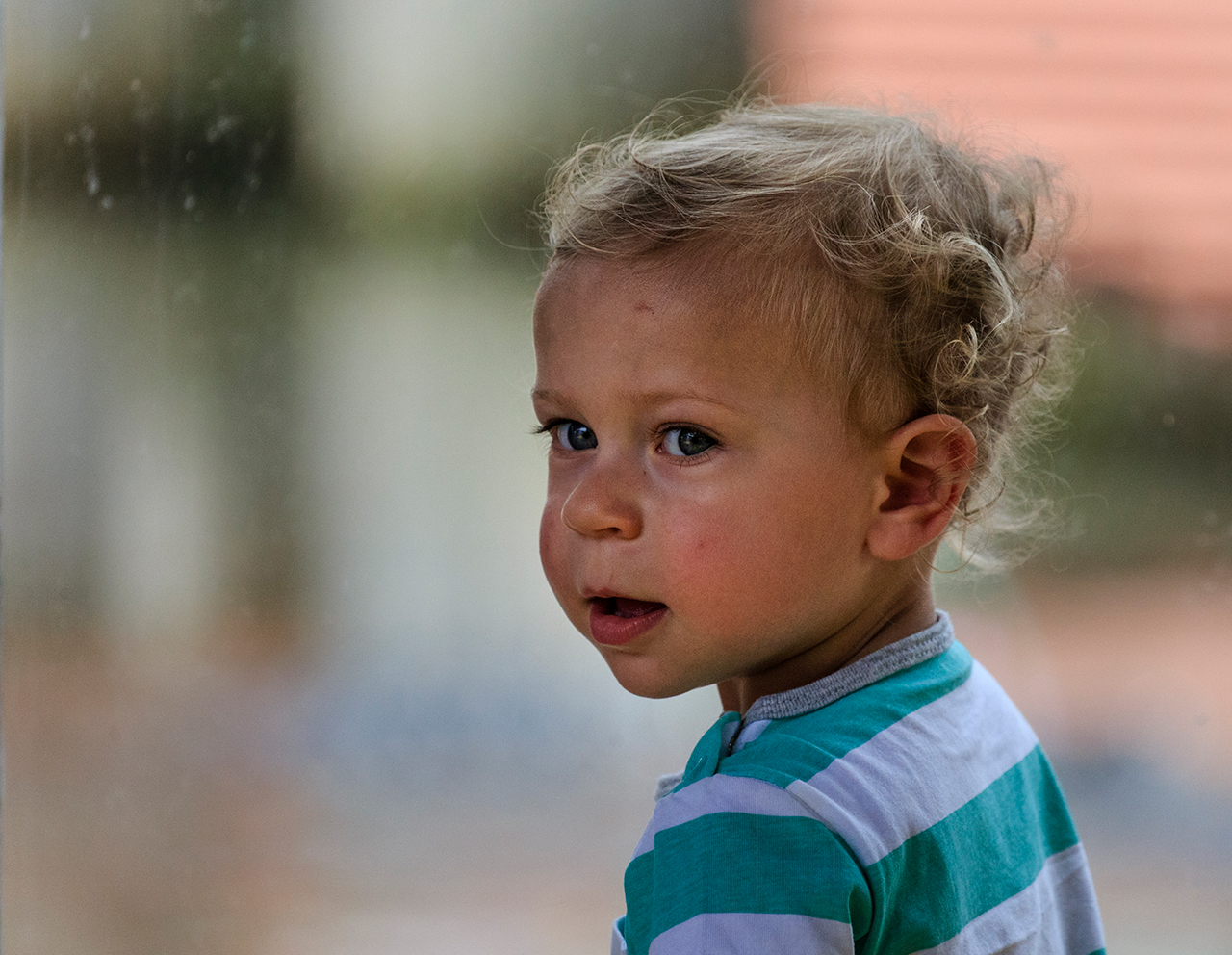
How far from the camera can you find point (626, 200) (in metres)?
0.68

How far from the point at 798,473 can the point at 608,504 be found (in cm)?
9

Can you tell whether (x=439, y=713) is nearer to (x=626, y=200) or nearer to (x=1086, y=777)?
(x=1086, y=777)

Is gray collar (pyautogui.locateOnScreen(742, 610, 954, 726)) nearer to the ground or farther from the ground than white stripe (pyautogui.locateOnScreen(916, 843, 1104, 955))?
farther from the ground

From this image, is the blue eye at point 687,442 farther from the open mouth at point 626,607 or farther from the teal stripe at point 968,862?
the teal stripe at point 968,862

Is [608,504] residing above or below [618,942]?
above

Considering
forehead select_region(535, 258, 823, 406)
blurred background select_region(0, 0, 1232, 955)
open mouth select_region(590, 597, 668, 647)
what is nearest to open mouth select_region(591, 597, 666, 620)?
open mouth select_region(590, 597, 668, 647)

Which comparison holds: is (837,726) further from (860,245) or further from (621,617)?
(860,245)

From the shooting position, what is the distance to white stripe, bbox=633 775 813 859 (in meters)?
0.54

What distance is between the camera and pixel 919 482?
68 centimetres

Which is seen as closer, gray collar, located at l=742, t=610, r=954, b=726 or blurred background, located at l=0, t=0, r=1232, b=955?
gray collar, located at l=742, t=610, r=954, b=726

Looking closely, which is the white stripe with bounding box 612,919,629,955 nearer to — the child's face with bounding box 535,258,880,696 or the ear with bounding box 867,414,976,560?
the child's face with bounding box 535,258,880,696

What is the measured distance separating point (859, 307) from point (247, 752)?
0.86 metres

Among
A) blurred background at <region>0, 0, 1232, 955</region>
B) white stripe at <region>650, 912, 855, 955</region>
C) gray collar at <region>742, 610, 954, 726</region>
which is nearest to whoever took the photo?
white stripe at <region>650, 912, 855, 955</region>

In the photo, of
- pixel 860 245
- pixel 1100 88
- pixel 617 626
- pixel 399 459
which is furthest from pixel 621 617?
pixel 1100 88
